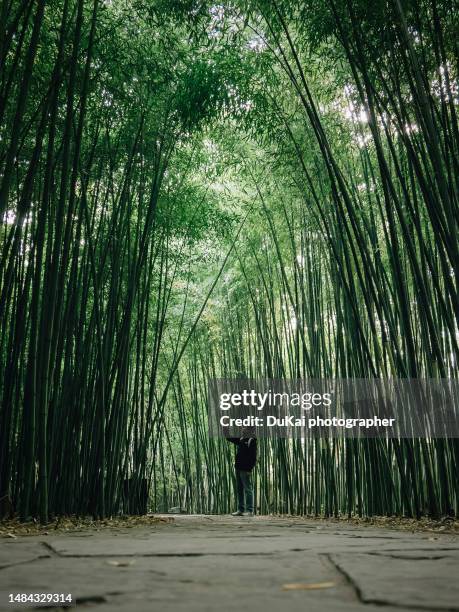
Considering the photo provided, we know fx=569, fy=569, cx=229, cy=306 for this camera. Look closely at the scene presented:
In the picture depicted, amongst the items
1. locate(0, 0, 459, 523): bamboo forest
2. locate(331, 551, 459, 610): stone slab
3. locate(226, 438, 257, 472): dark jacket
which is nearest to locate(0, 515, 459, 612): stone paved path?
locate(331, 551, 459, 610): stone slab

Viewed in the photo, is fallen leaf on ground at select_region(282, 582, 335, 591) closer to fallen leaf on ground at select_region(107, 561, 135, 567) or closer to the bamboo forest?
fallen leaf on ground at select_region(107, 561, 135, 567)

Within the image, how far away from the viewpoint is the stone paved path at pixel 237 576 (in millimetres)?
1033

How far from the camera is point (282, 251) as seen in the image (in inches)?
257

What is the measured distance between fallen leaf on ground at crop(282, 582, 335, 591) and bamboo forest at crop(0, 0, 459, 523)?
6.42ft

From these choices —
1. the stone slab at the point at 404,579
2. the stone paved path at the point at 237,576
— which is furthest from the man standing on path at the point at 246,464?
the stone slab at the point at 404,579

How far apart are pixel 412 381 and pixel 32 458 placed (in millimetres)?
2298

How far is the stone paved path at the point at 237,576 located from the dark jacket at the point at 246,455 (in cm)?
361

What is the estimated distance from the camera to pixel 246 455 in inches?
219

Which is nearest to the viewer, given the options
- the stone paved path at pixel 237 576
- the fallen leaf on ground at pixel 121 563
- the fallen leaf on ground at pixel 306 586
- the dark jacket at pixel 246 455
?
the stone paved path at pixel 237 576

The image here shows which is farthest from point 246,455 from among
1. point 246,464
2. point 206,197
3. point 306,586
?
point 306,586

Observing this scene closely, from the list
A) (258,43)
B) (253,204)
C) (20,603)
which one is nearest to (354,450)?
(253,204)

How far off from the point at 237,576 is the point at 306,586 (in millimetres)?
197

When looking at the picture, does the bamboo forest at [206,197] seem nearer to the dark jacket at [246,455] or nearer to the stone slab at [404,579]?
the dark jacket at [246,455]

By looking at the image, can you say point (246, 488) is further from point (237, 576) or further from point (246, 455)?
point (237, 576)
